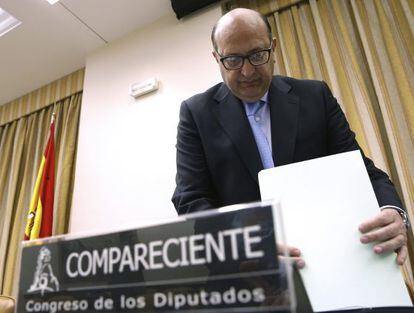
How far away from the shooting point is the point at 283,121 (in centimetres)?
91

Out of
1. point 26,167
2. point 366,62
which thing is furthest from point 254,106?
point 26,167

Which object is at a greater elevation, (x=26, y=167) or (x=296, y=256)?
(x=26, y=167)

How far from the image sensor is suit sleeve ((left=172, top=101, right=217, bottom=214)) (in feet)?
2.74

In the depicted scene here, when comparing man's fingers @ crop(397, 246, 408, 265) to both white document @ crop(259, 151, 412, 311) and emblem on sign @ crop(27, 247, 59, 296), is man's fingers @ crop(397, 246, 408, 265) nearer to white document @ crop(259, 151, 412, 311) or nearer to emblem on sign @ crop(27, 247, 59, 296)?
white document @ crop(259, 151, 412, 311)

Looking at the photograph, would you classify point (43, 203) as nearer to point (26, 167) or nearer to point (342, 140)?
point (26, 167)

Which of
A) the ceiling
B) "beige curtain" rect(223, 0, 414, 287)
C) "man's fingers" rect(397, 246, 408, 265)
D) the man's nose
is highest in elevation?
the ceiling

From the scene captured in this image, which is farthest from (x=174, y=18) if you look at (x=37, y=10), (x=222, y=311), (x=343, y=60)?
(x=222, y=311)

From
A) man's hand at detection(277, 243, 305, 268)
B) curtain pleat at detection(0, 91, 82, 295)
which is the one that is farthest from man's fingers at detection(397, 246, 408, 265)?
curtain pleat at detection(0, 91, 82, 295)

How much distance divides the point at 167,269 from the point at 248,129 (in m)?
0.64

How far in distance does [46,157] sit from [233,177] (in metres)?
2.25

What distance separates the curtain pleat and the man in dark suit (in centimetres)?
202

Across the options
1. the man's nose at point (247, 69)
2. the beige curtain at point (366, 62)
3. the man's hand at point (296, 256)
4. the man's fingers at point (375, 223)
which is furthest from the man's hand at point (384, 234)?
the beige curtain at point (366, 62)

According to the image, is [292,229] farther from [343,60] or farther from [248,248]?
[343,60]

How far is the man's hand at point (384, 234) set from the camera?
0.47m
